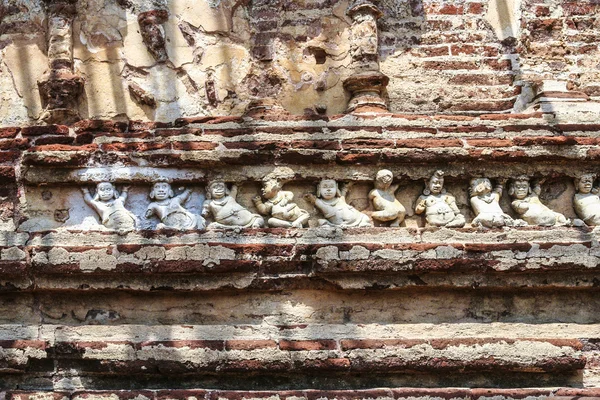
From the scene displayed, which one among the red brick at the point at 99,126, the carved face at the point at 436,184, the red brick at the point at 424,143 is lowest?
the carved face at the point at 436,184

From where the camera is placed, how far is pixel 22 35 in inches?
205

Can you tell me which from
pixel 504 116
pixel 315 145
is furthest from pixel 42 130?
pixel 504 116

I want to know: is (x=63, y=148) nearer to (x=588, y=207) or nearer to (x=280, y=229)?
(x=280, y=229)

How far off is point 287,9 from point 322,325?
207cm

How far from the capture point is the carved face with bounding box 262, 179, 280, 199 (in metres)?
4.49

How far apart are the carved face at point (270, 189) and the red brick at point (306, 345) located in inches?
31.0

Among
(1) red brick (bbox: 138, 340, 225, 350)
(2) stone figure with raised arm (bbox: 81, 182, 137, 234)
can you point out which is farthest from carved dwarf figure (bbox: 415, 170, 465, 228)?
(2) stone figure with raised arm (bbox: 81, 182, 137, 234)

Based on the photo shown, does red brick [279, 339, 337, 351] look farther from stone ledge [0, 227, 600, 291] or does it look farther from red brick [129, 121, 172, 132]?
red brick [129, 121, 172, 132]

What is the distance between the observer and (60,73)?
197 inches

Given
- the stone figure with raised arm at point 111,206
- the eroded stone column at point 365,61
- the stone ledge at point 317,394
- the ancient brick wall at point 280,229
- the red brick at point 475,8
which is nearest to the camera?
the stone ledge at point 317,394

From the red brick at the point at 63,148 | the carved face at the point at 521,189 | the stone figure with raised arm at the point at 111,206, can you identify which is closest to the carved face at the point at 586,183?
the carved face at the point at 521,189

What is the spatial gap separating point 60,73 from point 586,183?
3073 mm

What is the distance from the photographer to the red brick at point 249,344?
4.21 meters

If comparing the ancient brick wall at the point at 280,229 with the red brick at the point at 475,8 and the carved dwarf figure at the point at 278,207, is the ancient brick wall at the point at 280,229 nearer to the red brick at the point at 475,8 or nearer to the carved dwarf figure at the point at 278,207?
the carved dwarf figure at the point at 278,207
